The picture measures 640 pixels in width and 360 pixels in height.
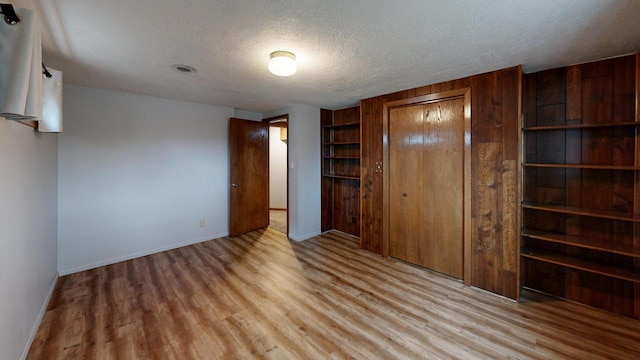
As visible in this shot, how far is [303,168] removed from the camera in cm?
434

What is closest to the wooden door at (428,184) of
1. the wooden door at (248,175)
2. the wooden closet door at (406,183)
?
the wooden closet door at (406,183)

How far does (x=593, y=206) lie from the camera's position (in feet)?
7.77

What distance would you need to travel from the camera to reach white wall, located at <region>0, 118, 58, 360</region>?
153cm

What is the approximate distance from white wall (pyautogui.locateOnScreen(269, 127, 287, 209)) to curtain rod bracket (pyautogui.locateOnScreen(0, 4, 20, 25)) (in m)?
5.76

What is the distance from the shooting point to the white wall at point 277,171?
701cm

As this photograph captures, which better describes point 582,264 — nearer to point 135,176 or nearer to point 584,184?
point 584,184

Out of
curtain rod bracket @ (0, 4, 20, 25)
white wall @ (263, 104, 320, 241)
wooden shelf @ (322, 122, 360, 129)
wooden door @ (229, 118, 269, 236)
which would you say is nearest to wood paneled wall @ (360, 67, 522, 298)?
wooden shelf @ (322, 122, 360, 129)

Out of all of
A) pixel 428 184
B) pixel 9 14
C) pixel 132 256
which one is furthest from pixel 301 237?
pixel 9 14

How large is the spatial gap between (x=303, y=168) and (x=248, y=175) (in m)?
1.08

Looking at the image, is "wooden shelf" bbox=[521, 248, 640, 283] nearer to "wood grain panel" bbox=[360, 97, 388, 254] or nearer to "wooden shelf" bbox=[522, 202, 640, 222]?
"wooden shelf" bbox=[522, 202, 640, 222]

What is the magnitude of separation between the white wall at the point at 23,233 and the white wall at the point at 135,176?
0.45 meters

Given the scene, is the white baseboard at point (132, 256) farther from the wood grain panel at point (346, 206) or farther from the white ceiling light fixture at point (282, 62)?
the white ceiling light fixture at point (282, 62)

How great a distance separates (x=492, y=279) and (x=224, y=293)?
2757mm

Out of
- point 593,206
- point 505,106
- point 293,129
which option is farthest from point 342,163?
point 593,206
